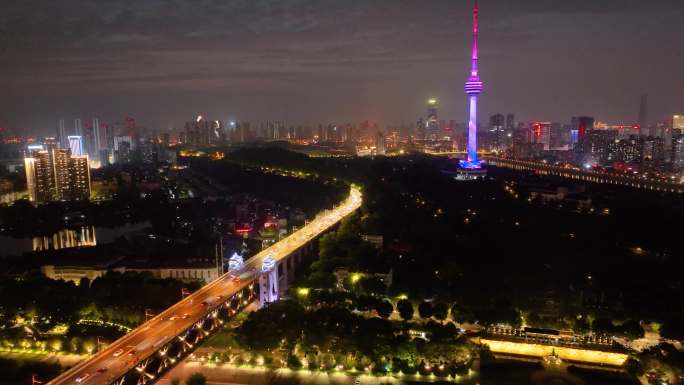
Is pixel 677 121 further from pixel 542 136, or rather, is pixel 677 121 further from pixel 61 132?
pixel 61 132

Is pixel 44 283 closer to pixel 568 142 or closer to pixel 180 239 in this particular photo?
pixel 180 239

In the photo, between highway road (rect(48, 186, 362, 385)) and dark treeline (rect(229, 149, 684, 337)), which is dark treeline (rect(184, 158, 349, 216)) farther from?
highway road (rect(48, 186, 362, 385))

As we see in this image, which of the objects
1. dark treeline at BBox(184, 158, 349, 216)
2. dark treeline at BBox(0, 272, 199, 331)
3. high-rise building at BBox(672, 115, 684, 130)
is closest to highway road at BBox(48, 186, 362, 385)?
dark treeline at BBox(0, 272, 199, 331)

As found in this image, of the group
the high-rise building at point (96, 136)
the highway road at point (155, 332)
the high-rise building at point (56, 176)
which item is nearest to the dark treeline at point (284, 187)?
the high-rise building at point (56, 176)

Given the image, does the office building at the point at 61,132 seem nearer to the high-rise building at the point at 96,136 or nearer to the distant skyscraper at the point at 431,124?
the high-rise building at the point at 96,136

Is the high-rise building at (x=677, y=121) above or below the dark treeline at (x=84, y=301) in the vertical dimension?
above
